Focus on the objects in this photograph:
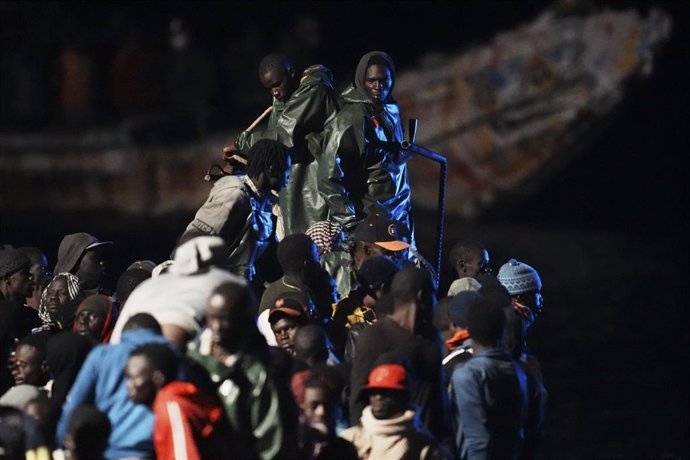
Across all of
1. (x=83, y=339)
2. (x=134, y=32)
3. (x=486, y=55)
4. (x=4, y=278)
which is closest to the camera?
(x=83, y=339)

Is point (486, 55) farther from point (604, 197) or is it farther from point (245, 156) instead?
point (245, 156)

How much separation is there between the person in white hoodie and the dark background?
1357 cm

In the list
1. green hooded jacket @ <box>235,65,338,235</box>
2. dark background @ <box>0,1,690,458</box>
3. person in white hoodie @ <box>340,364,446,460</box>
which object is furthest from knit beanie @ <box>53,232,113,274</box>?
dark background @ <box>0,1,690,458</box>

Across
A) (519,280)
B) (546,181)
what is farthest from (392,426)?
(546,181)

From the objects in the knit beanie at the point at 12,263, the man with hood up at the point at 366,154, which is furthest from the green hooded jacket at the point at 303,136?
the knit beanie at the point at 12,263

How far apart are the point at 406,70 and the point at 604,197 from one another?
3.84m

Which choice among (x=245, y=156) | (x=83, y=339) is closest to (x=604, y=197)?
(x=245, y=156)

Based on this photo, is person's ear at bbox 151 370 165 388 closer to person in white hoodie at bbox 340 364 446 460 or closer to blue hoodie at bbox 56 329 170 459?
blue hoodie at bbox 56 329 170 459

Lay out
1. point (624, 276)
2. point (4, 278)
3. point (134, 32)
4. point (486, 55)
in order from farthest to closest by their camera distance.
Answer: point (486, 55), point (134, 32), point (624, 276), point (4, 278)

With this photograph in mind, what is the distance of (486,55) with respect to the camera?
27.8 metres

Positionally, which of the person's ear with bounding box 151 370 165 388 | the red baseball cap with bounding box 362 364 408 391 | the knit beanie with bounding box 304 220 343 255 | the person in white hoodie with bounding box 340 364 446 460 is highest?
the knit beanie with bounding box 304 220 343 255

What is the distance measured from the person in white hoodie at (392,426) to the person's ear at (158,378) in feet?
3.79

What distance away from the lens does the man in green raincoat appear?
11039mm

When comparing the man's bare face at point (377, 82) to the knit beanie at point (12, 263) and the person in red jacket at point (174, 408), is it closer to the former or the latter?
the knit beanie at point (12, 263)
